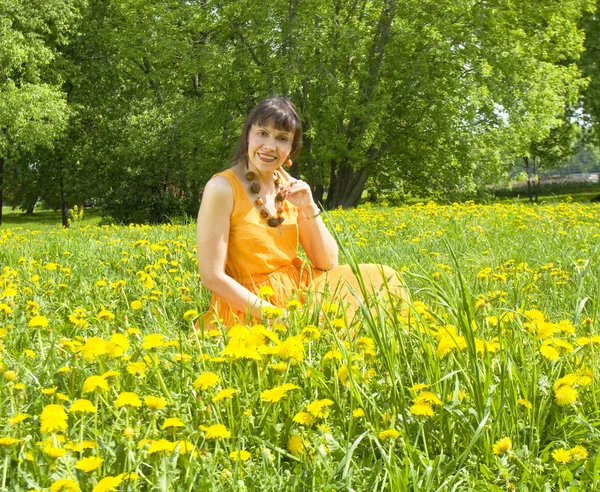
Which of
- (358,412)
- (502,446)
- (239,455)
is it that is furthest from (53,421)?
(502,446)

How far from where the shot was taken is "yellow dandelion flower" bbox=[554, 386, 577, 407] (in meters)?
1.72

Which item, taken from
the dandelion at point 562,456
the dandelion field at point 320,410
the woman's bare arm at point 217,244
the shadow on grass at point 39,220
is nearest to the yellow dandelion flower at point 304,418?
the dandelion field at point 320,410

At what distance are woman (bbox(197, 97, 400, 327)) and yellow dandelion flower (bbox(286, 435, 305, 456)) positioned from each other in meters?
1.65

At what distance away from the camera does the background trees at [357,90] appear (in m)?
17.0

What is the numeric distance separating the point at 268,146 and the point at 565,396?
84.3 inches

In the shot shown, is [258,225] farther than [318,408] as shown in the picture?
Yes

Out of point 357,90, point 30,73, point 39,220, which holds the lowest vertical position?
point 39,220

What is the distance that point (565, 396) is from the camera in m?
1.72

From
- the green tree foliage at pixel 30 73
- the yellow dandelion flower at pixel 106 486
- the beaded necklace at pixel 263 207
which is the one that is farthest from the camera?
the green tree foliage at pixel 30 73

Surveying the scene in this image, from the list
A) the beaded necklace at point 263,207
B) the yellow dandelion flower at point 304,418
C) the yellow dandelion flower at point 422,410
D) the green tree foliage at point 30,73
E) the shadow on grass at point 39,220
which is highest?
the green tree foliage at point 30,73

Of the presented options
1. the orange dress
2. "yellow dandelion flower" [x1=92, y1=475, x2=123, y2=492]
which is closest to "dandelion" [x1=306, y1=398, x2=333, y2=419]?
"yellow dandelion flower" [x1=92, y1=475, x2=123, y2=492]

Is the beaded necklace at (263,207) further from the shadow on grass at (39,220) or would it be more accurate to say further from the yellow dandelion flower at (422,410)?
the shadow on grass at (39,220)

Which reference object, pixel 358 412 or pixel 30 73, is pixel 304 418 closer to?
pixel 358 412

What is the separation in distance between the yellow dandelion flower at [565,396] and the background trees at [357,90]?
49.9ft
